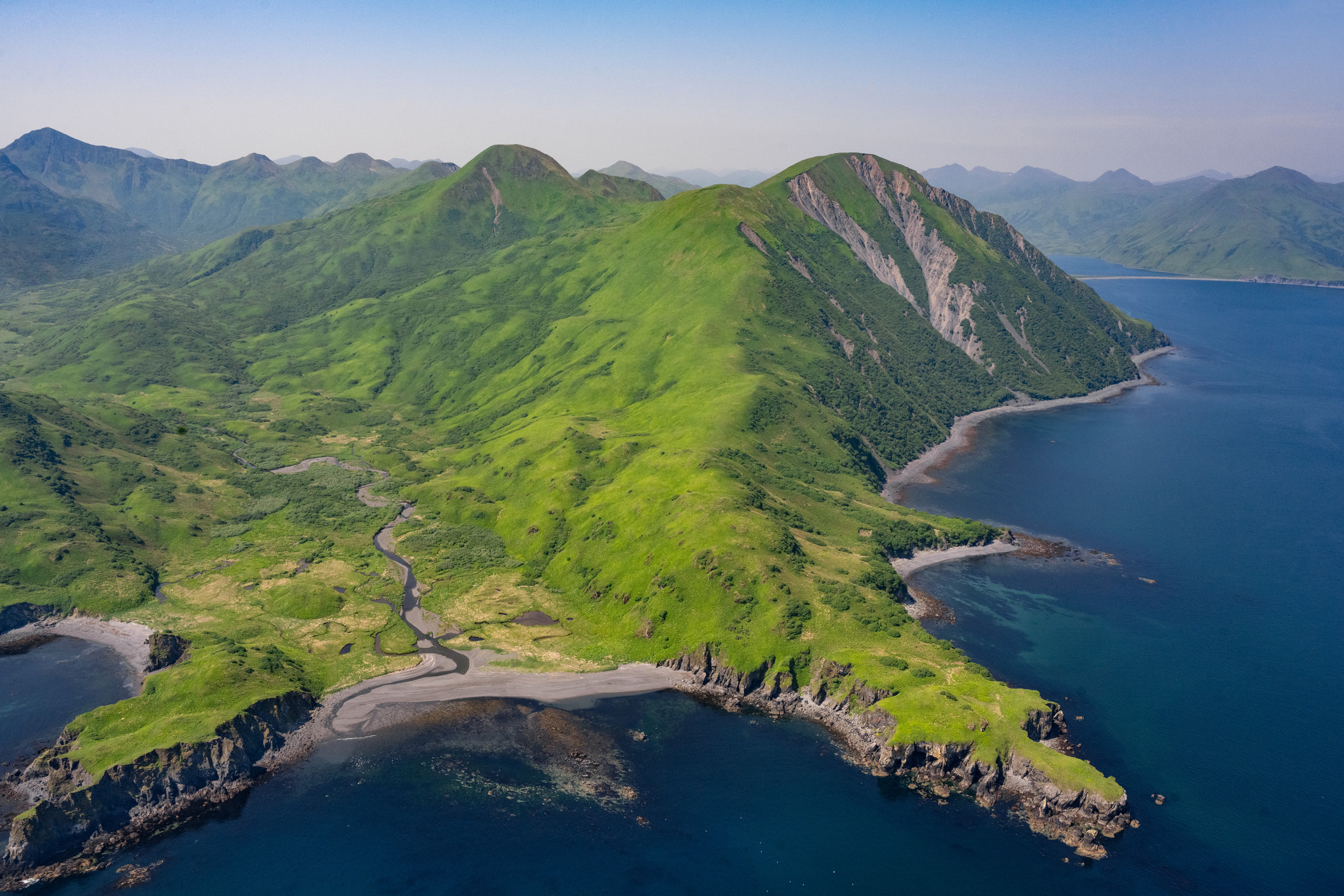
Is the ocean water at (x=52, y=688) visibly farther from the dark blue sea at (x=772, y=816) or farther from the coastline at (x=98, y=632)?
the dark blue sea at (x=772, y=816)

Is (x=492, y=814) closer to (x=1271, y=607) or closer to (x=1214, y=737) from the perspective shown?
(x=1214, y=737)

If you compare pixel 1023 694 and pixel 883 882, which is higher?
pixel 1023 694

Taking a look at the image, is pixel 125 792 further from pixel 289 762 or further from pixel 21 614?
pixel 21 614

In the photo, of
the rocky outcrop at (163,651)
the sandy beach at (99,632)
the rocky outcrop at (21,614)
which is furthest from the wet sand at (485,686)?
the rocky outcrop at (21,614)

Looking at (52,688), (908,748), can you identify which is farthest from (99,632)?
(908,748)

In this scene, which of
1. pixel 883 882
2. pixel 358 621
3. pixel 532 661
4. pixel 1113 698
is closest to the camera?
pixel 883 882

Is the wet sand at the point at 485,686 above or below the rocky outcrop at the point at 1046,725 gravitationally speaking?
below

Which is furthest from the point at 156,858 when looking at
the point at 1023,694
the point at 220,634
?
the point at 1023,694
